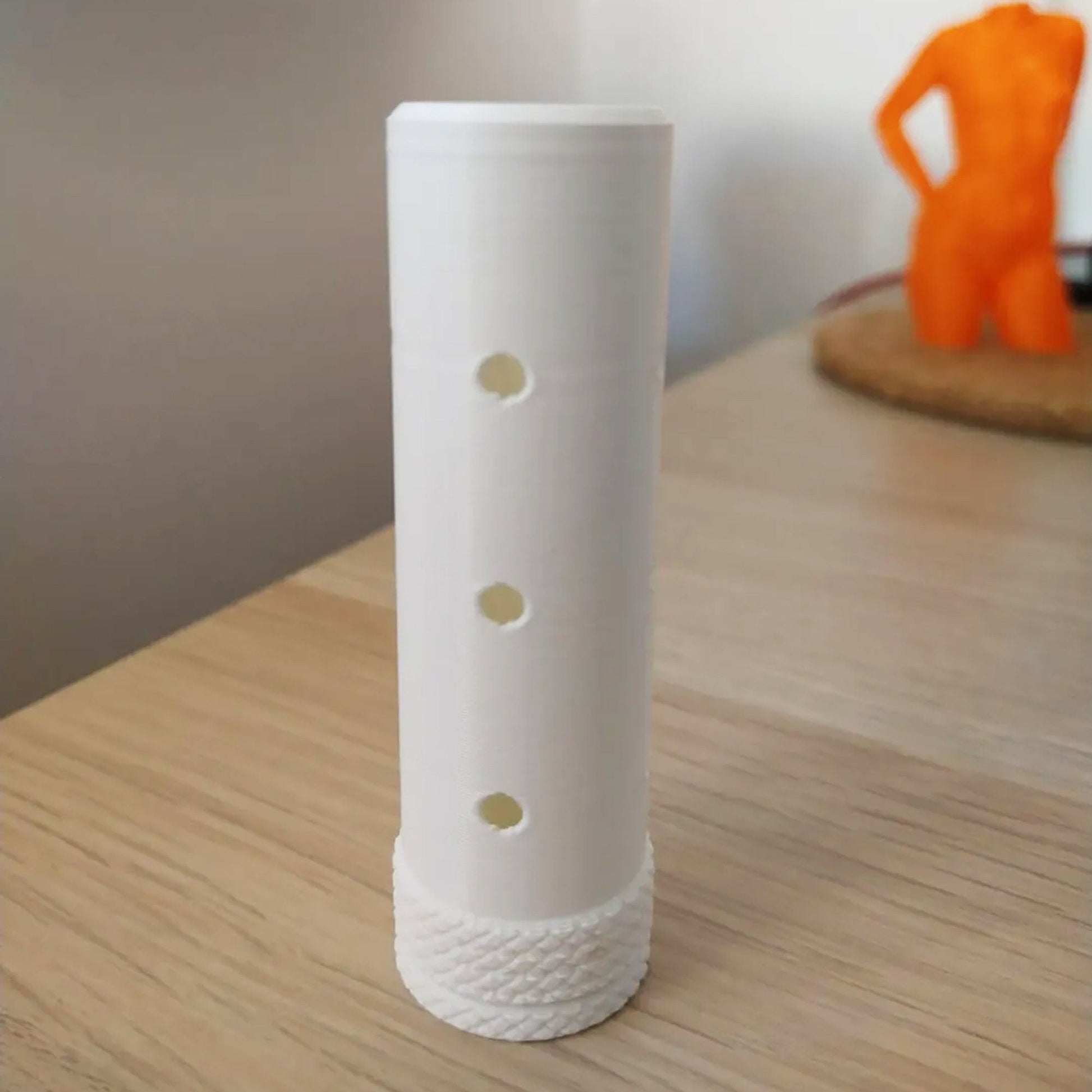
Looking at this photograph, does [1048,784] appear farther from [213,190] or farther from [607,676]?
[213,190]

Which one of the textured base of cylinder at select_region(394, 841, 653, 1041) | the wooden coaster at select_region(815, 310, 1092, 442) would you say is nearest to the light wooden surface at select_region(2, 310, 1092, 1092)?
the textured base of cylinder at select_region(394, 841, 653, 1041)

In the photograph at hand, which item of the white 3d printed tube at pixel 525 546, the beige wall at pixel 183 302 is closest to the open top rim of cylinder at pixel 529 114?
the white 3d printed tube at pixel 525 546

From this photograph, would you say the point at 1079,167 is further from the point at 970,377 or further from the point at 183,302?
the point at 183,302

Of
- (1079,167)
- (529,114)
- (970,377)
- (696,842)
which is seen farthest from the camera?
(1079,167)

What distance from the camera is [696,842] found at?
0.36 m

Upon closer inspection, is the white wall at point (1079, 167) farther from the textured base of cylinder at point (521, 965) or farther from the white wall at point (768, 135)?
the textured base of cylinder at point (521, 965)

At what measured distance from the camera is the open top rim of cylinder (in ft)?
0.74

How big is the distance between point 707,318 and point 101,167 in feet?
2.03

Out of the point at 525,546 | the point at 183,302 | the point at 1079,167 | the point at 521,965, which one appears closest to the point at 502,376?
the point at 525,546

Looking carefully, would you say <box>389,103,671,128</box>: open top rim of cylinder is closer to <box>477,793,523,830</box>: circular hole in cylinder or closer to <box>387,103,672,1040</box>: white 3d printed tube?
<box>387,103,672,1040</box>: white 3d printed tube

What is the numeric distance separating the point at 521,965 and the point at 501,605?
0.09 metres

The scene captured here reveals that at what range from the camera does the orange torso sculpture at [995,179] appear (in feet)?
2.31

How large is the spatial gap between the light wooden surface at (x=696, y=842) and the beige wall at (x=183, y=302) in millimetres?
255

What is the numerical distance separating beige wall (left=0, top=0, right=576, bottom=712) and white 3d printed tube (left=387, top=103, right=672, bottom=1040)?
47cm
